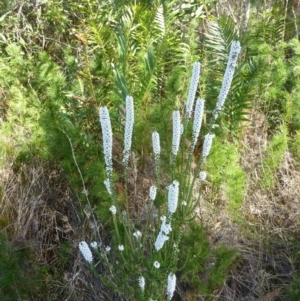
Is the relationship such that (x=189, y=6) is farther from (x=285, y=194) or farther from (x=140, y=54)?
(x=285, y=194)

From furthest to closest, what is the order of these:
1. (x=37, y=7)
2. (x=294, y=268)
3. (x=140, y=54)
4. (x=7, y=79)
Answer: (x=37, y=7), (x=7, y=79), (x=140, y=54), (x=294, y=268)

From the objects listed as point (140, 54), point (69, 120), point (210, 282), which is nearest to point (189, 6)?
point (140, 54)

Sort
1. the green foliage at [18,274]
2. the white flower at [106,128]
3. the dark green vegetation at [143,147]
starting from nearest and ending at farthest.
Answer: the white flower at [106,128], the green foliage at [18,274], the dark green vegetation at [143,147]

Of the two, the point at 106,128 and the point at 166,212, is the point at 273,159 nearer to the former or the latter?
the point at 166,212

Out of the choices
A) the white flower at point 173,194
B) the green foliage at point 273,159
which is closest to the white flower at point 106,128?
the white flower at point 173,194

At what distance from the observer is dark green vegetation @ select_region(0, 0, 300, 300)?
256 cm

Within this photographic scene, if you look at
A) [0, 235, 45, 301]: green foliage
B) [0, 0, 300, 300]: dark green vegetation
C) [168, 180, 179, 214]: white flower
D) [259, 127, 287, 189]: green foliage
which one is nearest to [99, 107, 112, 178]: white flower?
[168, 180, 179, 214]: white flower

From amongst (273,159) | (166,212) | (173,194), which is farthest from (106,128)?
(273,159)

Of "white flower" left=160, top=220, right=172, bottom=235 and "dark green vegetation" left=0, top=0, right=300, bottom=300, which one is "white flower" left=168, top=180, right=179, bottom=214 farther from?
"dark green vegetation" left=0, top=0, right=300, bottom=300

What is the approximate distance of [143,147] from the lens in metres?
2.86

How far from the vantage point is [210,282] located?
2.43 meters

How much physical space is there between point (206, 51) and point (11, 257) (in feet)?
5.78

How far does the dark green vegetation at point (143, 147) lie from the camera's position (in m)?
2.56

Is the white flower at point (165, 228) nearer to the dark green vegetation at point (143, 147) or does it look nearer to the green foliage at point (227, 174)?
the dark green vegetation at point (143, 147)
